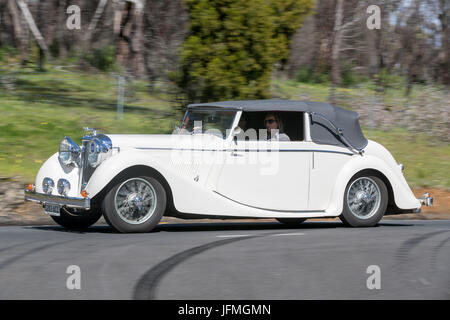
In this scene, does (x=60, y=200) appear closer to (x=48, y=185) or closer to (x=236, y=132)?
Answer: (x=48, y=185)

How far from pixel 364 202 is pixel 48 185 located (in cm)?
431

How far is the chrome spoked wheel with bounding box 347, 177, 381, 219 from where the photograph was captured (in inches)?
419

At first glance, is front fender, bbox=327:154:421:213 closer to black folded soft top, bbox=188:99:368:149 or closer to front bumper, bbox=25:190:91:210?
black folded soft top, bbox=188:99:368:149

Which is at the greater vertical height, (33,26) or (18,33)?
(18,33)

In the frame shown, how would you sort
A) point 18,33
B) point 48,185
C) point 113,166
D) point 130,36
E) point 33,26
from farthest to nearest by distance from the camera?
point 18,33 < point 33,26 < point 130,36 < point 48,185 < point 113,166

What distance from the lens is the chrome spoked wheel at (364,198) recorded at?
1065cm

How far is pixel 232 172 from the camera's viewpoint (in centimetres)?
987

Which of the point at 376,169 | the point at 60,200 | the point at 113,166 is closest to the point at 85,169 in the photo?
the point at 60,200

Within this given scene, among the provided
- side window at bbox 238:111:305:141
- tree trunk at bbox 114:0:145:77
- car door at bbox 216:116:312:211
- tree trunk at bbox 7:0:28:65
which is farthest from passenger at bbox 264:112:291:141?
tree trunk at bbox 7:0:28:65

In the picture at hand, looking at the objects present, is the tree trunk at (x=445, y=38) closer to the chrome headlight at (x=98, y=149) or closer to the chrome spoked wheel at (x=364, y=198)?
the chrome spoked wheel at (x=364, y=198)

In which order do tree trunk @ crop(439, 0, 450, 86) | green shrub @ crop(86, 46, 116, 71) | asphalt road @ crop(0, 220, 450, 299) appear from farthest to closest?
tree trunk @ crop(439, 0, 450, 86) < green shrub @ crop(86, 46, 116, 71) < asphalt road @ crop(0, 220, 450, 299)

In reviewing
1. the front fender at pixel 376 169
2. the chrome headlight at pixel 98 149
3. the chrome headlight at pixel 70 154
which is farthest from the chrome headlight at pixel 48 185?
the front fender at pixel 376 169

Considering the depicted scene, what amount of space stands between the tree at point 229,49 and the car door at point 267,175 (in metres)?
6.12

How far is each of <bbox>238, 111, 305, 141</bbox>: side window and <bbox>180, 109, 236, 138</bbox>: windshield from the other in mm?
287
